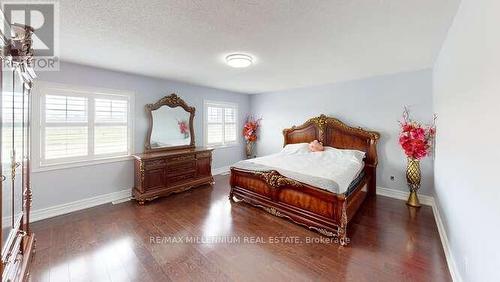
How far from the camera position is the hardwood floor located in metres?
2.00

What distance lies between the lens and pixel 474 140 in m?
1.48

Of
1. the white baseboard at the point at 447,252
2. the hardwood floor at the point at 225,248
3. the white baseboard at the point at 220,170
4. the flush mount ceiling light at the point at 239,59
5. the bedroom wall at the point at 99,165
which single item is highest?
the flush mount ceiling light at the point at 239,59

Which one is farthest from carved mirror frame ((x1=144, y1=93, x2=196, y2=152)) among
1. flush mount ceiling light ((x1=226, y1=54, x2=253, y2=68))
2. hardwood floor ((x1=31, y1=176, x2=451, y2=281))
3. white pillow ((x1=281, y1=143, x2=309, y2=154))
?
white pillow ((x1=281, y1=143, x2=309, y2=154))

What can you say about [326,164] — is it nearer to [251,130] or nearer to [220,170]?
[251,130]

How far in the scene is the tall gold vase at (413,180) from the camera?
3551 mm

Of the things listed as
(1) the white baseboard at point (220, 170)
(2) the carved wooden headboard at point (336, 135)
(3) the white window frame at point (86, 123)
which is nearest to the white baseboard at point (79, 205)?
(3) the white window frame at point (86, 123)

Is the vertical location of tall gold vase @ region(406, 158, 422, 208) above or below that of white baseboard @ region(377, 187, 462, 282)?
above

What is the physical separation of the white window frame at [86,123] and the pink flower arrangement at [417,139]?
4.97m

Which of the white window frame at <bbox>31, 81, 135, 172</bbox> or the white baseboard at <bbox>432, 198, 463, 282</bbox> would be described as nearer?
the white baseboard at <bbox>432, 198, 463, 282</bbox>

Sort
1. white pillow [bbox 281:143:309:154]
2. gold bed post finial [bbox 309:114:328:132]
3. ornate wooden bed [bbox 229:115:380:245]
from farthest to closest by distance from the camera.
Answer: gold bed post finial [bbox 309:114:328:132], white pillow [bbox 281:143:309:154], ornate wooden bed [bbox 229:115:380:245]

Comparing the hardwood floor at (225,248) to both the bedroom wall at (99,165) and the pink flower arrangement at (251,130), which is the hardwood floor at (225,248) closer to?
the bedroom wall at (99,165)

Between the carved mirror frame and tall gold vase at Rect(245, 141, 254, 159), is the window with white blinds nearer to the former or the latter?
the carved mirror frame

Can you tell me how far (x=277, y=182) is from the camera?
3127 millimetres

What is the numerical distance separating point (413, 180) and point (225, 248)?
130 inches
